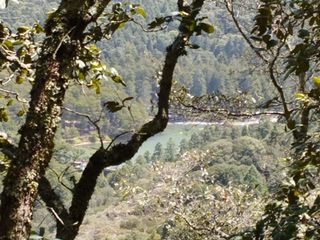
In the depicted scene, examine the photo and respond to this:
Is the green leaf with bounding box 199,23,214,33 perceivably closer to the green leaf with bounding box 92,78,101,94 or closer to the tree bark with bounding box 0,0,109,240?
the tree bark with bounding box 0,0,109,240

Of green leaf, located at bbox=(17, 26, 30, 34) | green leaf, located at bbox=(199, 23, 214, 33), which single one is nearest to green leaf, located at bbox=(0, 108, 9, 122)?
green leaf, located at bbox=(17, 26, 30, 34)

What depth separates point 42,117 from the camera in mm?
1320

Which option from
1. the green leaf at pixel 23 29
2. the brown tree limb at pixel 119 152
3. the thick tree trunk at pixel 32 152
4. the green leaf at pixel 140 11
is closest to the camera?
the thick tree trunk at pixel 32 152

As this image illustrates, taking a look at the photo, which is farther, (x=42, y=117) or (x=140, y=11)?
(x=140, y=11)

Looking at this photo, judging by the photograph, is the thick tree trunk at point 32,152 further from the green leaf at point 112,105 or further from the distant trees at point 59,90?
the green leaf at point 112,105

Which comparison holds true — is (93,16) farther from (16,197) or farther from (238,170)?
(238,170)

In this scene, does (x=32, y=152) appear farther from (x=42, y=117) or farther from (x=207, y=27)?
(x=207, y=27)

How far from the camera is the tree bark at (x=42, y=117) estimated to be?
3.93 ft

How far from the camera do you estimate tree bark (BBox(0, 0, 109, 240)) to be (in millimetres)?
1199

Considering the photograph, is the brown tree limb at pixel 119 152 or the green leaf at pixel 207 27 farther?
the brown tree limb at pixel 119 152

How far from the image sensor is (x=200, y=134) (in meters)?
55.8

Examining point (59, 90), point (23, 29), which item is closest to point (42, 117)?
point (59, 90)

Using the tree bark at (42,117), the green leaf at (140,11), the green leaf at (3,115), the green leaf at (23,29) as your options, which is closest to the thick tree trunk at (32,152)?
the tree bark at (42,117)

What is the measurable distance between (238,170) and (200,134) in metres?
16.1
